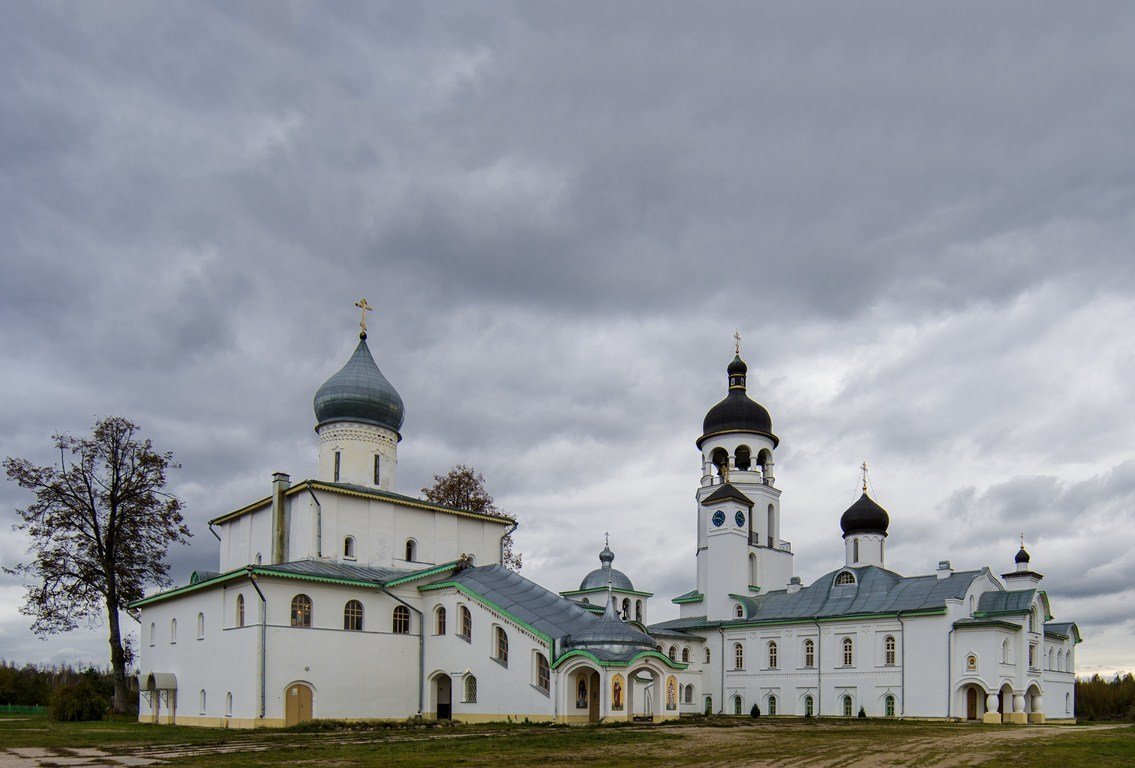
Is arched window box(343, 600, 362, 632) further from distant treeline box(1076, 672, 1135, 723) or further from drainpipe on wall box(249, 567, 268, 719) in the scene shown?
distant treeline box(1076, 672, 1135, 723)

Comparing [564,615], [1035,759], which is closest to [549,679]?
[564,615]

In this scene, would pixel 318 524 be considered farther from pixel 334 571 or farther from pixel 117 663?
pixel 117 663

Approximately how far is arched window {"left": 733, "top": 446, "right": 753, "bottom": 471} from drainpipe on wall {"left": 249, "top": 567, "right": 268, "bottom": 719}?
97.0 feet

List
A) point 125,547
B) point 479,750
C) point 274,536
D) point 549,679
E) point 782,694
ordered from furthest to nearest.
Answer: point 782,694, point 125,547, point 274,536, point 549,679, point 479,750

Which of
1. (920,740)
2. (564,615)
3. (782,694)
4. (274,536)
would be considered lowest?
(782,694)

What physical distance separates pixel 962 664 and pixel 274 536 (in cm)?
2586

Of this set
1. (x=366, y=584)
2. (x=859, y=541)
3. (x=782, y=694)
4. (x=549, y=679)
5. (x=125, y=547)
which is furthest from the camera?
(x=859, y=541)

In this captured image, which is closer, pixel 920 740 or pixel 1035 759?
pixel 1035 759

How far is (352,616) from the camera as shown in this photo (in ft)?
105

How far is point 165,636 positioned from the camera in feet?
116

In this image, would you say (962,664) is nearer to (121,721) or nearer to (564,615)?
(564,615)

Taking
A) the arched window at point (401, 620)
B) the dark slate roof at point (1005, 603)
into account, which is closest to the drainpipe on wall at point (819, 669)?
the dark slate roof at point (1005, 603)

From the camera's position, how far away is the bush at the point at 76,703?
33.0 meters

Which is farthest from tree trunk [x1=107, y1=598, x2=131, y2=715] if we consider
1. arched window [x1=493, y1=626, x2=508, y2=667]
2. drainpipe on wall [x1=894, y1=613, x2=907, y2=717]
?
drainpipe on wall [x1=894, y1=613, x2=907, y2=717]
